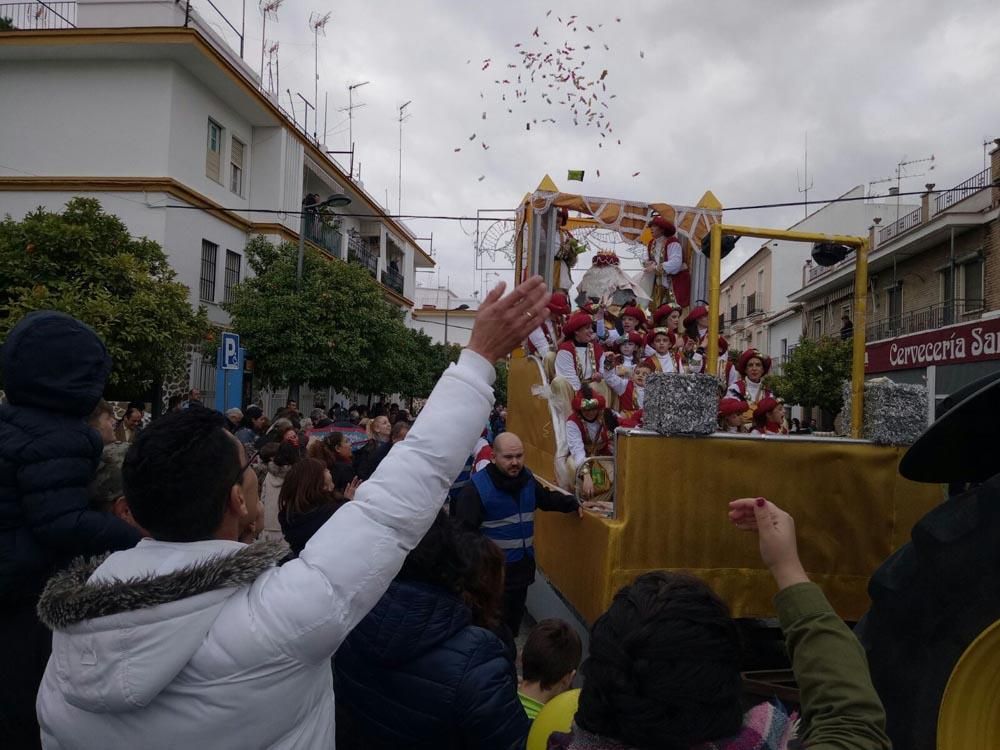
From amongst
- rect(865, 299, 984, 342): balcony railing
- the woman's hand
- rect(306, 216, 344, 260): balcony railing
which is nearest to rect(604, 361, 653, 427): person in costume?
the woman's hand

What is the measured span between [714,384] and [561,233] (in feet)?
18.1

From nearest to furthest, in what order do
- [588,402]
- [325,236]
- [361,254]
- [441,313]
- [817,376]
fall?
[588,402], [817,376], [325,236], [361,254], [441,313]

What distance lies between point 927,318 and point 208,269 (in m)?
22.2

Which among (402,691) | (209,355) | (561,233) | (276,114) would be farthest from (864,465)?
(276,114)

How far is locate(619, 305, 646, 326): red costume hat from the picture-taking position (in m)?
9.10

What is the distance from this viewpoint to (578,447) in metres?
6.94

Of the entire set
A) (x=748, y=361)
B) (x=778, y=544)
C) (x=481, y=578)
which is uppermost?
(x=748, y=361)

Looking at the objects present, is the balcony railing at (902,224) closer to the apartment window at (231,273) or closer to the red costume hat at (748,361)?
the apartment window at (231,273)

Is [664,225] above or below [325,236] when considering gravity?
below

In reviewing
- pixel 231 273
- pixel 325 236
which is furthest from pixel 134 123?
pixel 325 236

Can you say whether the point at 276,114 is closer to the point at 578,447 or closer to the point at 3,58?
the point at 3,58

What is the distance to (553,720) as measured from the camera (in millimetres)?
1942

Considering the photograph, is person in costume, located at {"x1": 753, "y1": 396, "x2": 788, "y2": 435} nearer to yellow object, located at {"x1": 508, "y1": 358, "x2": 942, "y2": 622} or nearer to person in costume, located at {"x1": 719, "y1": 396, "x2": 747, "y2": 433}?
person in costume, located at {"x1": 719, "y1": 396, "x2": 747, "y2": 433}

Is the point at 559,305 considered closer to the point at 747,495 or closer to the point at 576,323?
the point at 576,323
